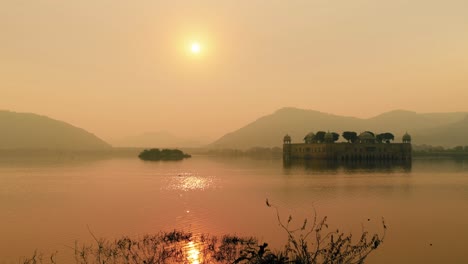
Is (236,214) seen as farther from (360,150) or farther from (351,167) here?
(360,150)

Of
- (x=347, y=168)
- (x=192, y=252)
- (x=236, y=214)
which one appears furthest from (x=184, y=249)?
(x=347, y=168)

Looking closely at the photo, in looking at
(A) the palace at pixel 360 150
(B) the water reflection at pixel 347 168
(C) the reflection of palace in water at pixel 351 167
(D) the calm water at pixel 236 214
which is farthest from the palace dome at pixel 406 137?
(D) the calm water at pixel 236 214

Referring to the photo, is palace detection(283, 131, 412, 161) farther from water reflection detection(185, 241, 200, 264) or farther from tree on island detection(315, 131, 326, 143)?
water reflection detection(185, 241, 200, 264)

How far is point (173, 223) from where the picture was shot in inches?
1238

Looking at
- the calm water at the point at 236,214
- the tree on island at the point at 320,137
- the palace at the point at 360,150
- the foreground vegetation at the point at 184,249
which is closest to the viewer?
the foreground vegetation at the point at 184,249

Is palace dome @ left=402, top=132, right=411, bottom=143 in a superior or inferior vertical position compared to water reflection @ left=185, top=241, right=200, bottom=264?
superior

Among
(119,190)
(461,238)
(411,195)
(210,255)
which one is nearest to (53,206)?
(119,190)

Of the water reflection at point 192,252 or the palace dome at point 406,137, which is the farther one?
the palace dome at point 406,137

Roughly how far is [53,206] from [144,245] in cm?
2130

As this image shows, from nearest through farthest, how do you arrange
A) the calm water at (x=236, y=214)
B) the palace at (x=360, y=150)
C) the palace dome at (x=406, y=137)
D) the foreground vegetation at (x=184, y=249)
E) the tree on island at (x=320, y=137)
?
the foreground vegetation at (x=184, y=249), the calm water at (x=236, y=214), the palace at (x=360, y=150), the palace dome at (x=406, y=137), the tree on island at (x=320, y=137)

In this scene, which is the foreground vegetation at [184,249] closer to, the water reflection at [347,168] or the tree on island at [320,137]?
the water reflection at [347,168]

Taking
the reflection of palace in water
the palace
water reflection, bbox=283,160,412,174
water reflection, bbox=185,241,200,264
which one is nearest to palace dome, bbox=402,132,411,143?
the palace

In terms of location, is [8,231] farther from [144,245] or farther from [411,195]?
[411,195]

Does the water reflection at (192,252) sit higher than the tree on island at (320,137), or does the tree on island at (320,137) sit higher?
the tree on island at (320,137)
